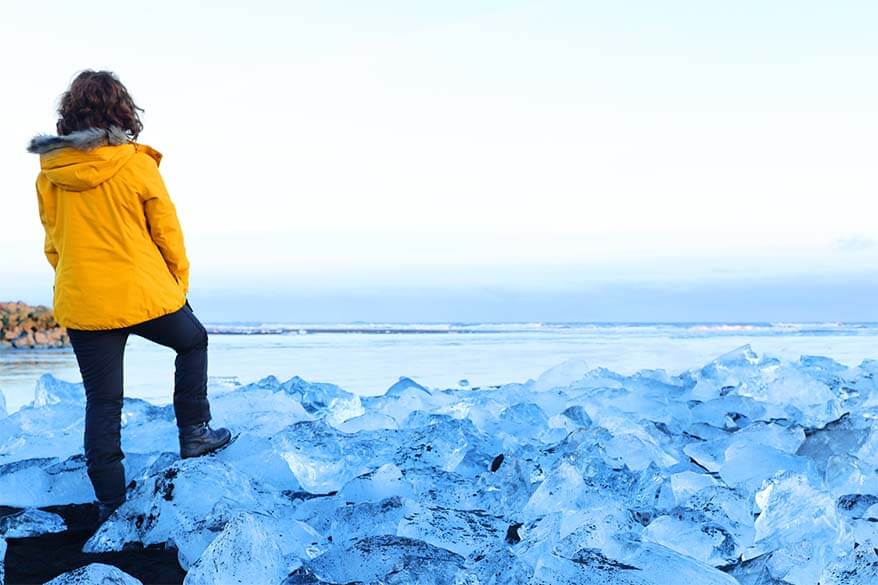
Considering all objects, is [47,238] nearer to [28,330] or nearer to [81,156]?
[81,156]

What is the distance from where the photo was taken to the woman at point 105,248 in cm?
227

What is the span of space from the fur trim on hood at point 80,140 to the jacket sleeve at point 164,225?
5.2 inches

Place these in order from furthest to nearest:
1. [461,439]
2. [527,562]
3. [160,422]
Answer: [160,422] → [461,439] → [527,562]

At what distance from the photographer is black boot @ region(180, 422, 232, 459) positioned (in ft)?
8.23

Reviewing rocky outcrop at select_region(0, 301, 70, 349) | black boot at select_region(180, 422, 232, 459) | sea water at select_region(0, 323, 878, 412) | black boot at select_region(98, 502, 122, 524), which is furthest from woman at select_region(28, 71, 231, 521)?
rocky outcrop at select_region(0, 301, 70, 349)

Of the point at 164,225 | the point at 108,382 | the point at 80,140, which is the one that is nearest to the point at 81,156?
the point at 80,140

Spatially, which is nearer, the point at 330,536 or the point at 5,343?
the point at 330,536

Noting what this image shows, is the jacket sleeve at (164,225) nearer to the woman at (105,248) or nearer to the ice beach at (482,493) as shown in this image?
the woman at (105,248)

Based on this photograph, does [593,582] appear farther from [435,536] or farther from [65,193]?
[65,193]

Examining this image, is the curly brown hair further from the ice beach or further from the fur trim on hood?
the ice beach

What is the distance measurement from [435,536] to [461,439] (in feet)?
2.89

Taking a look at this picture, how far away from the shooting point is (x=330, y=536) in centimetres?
195

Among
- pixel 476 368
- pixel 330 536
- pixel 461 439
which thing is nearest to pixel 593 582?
pixel 330 536

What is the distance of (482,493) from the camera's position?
226 cm
